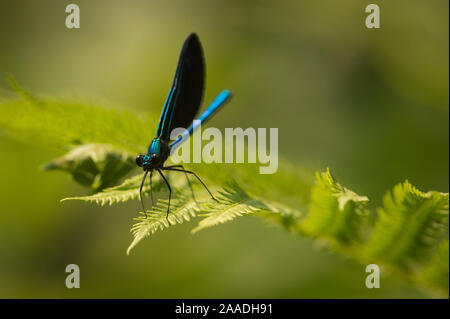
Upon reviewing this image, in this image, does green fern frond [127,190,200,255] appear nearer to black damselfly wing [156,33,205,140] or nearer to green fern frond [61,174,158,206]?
green fern frond [61,174,158,206]

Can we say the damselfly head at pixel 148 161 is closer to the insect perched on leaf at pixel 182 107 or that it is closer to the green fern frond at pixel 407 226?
the insect perched on leaf at pixel 182 107

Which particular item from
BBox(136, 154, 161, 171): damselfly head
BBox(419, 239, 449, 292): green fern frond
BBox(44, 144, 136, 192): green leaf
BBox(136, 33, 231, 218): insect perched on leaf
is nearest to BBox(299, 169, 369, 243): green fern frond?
BBox(419, 239, 449, 292): green fern frond

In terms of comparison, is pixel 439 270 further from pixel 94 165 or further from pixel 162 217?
pixel 94 165

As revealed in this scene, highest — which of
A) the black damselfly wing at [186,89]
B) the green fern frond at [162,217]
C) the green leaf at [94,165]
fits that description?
the black damselfly wing at [186,89]

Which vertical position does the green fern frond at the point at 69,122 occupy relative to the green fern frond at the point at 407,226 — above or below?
above

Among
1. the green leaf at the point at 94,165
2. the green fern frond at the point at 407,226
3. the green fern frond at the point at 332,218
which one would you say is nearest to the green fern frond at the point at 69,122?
the green leaf at the point at 94,165

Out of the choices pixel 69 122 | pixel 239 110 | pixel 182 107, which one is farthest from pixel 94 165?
pixel 239 110

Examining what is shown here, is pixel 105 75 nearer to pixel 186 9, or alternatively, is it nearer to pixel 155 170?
pixel 186 9
